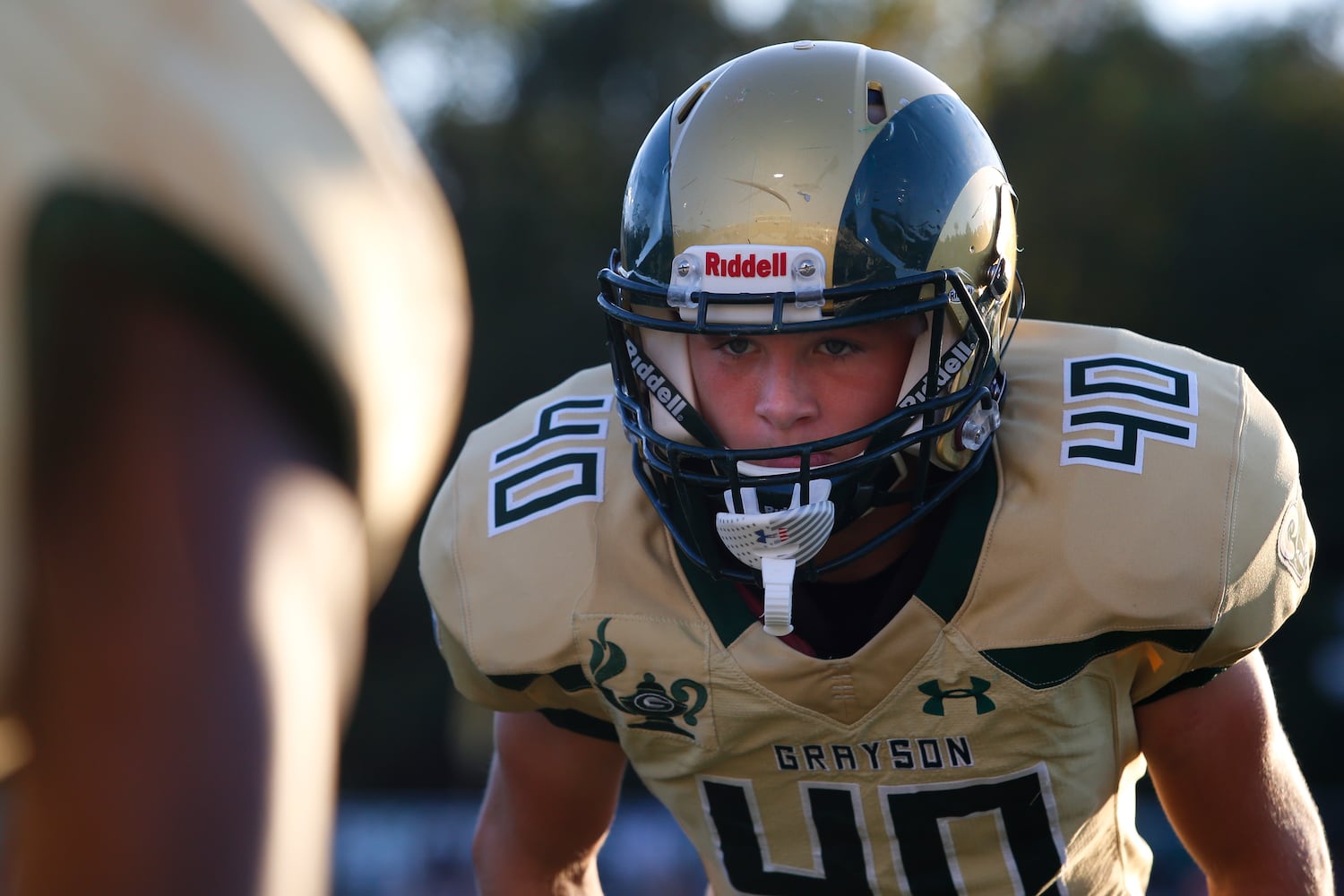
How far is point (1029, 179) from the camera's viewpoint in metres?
14.6

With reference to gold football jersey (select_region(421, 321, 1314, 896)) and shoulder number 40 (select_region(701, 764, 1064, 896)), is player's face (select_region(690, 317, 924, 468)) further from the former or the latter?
shoulder number 40 (select_region(701, 764, 1064, 896))

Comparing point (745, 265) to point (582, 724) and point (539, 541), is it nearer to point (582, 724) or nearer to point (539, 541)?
point (539, 541)

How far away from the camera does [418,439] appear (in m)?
0.48

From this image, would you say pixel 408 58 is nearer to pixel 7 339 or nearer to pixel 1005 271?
pixel 1005 271

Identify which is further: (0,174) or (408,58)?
(408,58)

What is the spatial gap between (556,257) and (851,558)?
13984 mm

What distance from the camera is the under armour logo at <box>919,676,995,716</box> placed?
5.96 feet

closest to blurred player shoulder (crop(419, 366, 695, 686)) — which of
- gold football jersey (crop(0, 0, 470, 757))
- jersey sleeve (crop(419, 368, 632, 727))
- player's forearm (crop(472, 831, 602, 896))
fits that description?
jersey sleeve (crop(419, 368, 632, 727))

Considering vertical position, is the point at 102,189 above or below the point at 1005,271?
above

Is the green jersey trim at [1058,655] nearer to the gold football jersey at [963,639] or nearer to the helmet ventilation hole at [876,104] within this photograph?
the gold football jersey at [963,639]

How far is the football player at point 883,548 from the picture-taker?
5.95 ft

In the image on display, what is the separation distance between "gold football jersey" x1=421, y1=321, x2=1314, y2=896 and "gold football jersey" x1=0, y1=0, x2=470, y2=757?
1.41m

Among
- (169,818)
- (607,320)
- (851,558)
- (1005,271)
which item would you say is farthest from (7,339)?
(1005,271)

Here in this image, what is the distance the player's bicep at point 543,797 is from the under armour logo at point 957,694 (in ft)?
1.78
